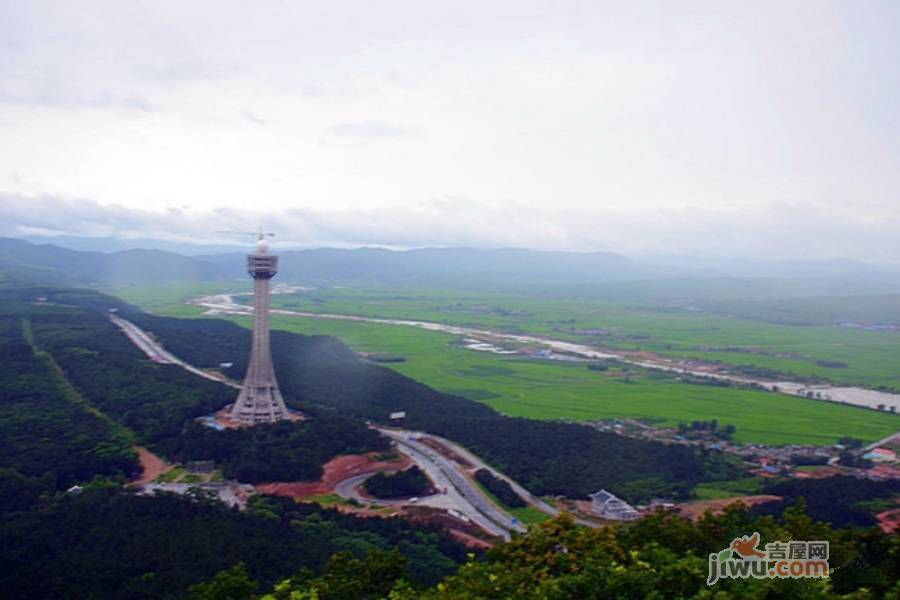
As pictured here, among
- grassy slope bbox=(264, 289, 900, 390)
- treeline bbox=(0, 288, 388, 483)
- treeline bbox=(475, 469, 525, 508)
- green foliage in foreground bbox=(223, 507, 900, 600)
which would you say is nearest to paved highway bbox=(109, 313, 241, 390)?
treeline bbox=(0, 288, 388, 483)

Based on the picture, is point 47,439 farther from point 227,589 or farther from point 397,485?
point 227,589

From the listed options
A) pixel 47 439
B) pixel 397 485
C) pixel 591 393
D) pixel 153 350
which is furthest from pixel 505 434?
pixel 153 350

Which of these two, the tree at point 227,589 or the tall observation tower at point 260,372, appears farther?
the tall observation tower at point 260,372

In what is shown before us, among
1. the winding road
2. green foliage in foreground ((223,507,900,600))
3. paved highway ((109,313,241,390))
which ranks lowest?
the winding road

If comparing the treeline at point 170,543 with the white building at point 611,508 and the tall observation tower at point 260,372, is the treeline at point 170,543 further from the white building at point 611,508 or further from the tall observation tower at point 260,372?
the tall observation tower at point 260,372

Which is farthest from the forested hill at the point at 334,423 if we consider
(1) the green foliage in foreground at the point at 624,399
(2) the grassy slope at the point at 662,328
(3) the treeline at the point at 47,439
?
(2) the grassy slope at the point at 662,328

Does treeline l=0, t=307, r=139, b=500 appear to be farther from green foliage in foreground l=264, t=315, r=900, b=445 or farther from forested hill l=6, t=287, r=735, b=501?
green foliage in foreground l=264, t=315, r=900, b=445

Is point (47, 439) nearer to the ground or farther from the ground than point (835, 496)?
farther from the ground
